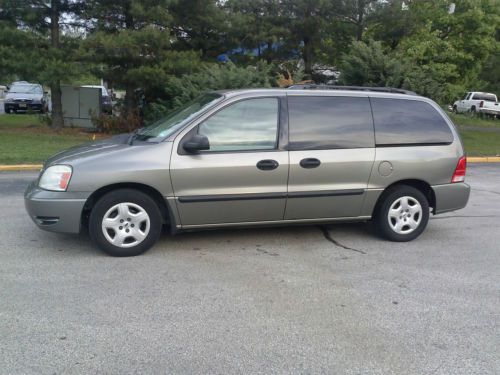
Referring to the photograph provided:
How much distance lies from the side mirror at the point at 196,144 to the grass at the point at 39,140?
23.7ft

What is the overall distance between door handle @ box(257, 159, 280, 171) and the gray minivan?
1 centimetres

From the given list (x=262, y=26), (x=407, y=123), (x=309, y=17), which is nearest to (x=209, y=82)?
(x=262, y=26)

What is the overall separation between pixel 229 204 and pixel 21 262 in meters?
2.08

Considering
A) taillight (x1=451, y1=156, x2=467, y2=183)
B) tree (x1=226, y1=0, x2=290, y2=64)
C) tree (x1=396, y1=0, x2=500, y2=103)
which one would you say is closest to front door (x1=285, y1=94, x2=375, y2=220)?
taillight (x1=451, y1=156, x2=467, y2=183)

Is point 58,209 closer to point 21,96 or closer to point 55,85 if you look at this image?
point 55,85

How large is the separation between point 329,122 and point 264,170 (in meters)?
0.95

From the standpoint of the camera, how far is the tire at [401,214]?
584 cm

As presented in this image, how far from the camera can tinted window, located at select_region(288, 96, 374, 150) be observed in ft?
18.0

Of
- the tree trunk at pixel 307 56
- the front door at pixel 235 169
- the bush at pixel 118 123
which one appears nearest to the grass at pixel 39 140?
the bush at pixel 118 123

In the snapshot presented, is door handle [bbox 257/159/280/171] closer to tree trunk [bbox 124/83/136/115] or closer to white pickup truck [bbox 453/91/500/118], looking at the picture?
tree trunk [bbox 124/83/136/115]

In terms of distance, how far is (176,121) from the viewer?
5539mm

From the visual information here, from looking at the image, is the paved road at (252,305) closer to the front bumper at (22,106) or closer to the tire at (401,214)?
the tire at (401,214)

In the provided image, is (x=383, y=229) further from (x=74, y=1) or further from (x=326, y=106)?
(x=74, y=1)

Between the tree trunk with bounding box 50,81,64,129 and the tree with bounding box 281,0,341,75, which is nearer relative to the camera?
the tree trunk with bounding box 50,81,64,129
